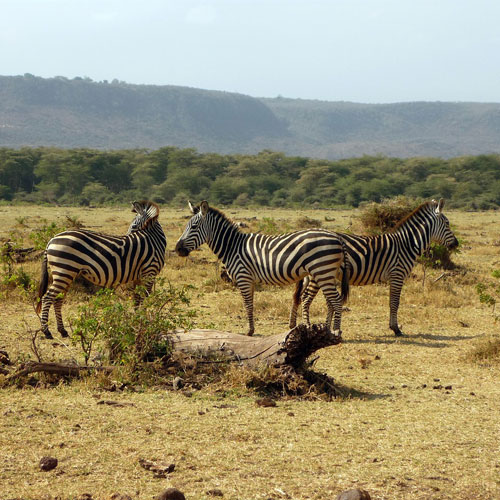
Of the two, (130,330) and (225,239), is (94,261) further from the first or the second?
(130,330)

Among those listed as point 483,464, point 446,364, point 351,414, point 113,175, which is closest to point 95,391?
point 351,414

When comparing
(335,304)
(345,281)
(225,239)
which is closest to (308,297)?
(335,304)

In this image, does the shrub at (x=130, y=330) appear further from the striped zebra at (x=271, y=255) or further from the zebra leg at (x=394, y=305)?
the zebra leg at (x=394, y=305)

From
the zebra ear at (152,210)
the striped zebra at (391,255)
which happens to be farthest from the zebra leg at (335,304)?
the zebra ear at (152,210)

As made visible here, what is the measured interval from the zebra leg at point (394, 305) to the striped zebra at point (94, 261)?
3.30 m

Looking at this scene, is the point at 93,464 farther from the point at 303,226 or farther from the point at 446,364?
the point at 303,226

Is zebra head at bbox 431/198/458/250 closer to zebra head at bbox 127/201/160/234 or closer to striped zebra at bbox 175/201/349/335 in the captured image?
striped zebra at bbox 175/201/349/335

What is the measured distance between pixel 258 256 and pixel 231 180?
48.8m

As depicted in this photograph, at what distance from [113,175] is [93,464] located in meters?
56.1

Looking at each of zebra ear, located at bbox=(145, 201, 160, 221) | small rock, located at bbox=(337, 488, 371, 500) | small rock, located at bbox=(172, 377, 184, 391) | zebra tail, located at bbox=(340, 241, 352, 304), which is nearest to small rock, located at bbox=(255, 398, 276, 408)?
small rock, located at bbox=(172, 377, 184, 391)

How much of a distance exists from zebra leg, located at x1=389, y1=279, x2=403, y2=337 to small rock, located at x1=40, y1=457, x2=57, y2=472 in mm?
6109

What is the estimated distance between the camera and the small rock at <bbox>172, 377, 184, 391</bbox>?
666cm

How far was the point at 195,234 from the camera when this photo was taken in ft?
32.9

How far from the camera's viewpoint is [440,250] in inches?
584
